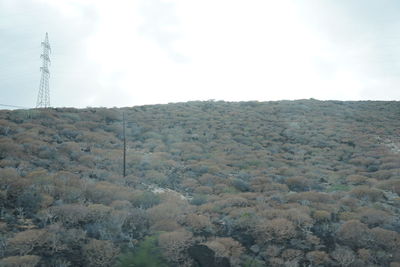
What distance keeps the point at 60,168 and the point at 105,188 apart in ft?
11.3

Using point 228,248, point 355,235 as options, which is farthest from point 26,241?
point 355,235

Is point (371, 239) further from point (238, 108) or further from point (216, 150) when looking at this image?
point (238, 108)

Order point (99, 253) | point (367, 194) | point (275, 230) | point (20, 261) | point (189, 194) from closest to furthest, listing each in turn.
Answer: point (20, 261), point (99, 253), point (275, 230), point (367, 194), point (189, 194)

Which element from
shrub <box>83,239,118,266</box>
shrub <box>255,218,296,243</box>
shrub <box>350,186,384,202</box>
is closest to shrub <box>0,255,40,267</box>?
shrub <box>83,239,118,266</box>

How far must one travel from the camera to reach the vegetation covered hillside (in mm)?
9734

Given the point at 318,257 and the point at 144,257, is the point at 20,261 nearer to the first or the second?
the point at 144,257

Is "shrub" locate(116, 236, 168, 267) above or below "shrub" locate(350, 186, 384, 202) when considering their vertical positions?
below

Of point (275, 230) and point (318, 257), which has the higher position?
point (275, 230)

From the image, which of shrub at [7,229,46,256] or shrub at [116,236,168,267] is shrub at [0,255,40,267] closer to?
shrub at [7,229,46,256]

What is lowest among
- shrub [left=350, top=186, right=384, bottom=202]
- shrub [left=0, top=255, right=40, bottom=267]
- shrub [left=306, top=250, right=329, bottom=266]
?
shrub [left=306, top=250, right=329, bottom=266]

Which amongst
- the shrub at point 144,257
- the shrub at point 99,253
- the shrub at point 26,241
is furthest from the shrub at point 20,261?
the shrub at point 144,257

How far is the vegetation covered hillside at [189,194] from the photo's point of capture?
31.9 feet

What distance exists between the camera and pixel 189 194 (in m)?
15.2

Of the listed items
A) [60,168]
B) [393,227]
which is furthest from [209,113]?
[393,227]
